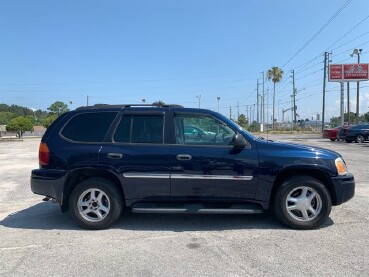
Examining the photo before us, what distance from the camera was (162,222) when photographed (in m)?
5.81

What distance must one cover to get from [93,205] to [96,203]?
0.05 m

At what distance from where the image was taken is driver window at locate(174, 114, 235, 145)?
549cm

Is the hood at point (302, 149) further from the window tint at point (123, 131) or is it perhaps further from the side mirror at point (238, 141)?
the window tint at point (123, 131)

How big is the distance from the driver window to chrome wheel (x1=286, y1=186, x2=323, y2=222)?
4.09 feet

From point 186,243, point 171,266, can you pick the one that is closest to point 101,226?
point 186,243

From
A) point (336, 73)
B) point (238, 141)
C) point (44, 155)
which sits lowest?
point (44, 155)

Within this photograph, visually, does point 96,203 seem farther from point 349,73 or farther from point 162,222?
point 349,73

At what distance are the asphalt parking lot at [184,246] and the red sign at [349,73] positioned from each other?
42.3m

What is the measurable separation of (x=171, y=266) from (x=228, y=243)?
1010mm

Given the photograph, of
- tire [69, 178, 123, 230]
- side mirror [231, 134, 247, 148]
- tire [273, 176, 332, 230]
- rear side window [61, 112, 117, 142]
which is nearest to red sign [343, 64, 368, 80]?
tire [273, 176, 332, 230]

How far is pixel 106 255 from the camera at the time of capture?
4.46 meters

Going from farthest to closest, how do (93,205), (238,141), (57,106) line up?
(57,106)
(93,205)
(238,141)

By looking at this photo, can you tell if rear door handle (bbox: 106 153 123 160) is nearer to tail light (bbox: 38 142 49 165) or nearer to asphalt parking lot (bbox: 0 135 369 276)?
tail light (bbox: 38 142 49 165)

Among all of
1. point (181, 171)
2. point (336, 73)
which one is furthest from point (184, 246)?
point (336, 73)
